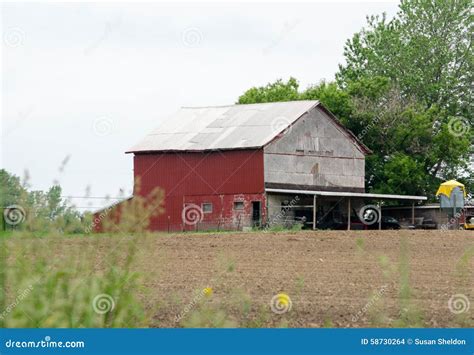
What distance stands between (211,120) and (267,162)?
14.4ft

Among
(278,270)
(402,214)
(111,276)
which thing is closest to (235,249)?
(278,270)

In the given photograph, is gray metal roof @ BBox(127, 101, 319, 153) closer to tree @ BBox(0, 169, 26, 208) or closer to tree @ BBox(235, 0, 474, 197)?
tree @ BBox(235, 0, 474, 197)

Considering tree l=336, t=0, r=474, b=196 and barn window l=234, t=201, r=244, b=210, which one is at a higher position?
tree l=336, t=0, r=474, b=196

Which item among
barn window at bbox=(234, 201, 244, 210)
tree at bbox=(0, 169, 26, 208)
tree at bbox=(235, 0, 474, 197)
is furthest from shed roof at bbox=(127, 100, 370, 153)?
tree at bbox=(0, 169, 26, 208)

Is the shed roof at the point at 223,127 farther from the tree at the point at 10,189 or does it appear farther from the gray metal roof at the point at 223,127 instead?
the tree at the point at 10,189

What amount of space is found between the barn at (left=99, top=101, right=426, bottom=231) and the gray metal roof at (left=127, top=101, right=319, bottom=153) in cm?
4

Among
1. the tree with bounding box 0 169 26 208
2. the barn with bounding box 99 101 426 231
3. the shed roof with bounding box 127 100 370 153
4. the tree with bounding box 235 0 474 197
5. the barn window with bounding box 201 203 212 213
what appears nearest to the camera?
the tree with bounding box 0 169 26 208

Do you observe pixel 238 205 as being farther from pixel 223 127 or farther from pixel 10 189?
pixel 10 189

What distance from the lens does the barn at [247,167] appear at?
46281 mm

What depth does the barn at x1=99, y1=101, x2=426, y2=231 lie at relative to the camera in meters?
46.3

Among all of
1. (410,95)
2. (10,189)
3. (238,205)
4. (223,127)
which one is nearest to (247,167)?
(238,205)

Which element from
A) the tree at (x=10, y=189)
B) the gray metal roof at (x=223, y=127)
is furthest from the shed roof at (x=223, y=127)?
the tree at (x=10, y=189)

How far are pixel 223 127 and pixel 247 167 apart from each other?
2.98m

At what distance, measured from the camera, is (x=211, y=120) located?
49875 mm
